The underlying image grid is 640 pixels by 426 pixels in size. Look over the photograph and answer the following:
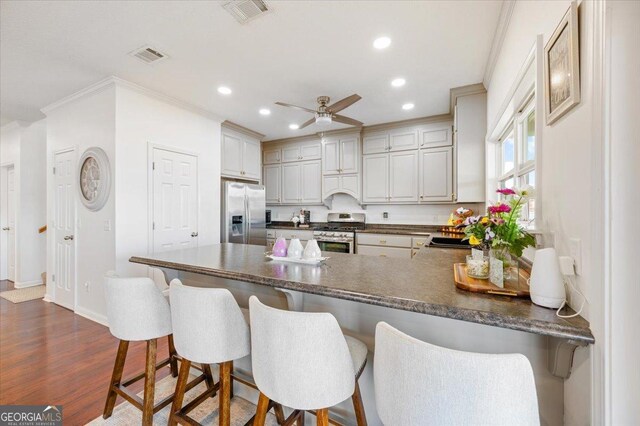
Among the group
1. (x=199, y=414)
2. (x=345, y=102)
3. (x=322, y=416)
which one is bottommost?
(x=199, y=414)

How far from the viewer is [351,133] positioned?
4656mm

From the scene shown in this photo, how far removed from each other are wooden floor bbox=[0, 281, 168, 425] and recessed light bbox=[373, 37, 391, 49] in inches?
124

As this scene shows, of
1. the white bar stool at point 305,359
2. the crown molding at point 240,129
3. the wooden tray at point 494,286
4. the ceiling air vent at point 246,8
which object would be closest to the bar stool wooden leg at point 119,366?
the white bar stool at point 305,359

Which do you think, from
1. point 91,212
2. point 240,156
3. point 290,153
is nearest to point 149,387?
point 91,212

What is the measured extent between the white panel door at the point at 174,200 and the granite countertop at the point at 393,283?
5.08ft

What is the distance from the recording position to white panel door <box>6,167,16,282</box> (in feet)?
15.3

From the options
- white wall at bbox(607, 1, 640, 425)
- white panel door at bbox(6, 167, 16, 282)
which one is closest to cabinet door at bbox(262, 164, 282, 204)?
white panel door at bbox(6, 167, 16, 282)

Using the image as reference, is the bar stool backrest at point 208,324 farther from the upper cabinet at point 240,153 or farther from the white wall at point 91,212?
the upper cabinet at point 240,153

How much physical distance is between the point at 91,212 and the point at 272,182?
294cm

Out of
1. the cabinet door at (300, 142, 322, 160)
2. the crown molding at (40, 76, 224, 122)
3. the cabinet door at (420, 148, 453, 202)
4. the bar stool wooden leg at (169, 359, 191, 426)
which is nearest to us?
the bar stool wooden leg at (169, 359, 191, 426)

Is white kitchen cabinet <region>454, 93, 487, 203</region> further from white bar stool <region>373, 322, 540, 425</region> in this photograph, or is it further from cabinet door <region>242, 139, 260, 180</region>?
cabinet door <region>242, 139, 260, 180</region>

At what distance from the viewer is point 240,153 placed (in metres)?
4.75

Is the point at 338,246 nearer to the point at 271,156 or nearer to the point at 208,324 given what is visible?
the point at 271,156

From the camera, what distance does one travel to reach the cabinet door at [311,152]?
5.03 metres
